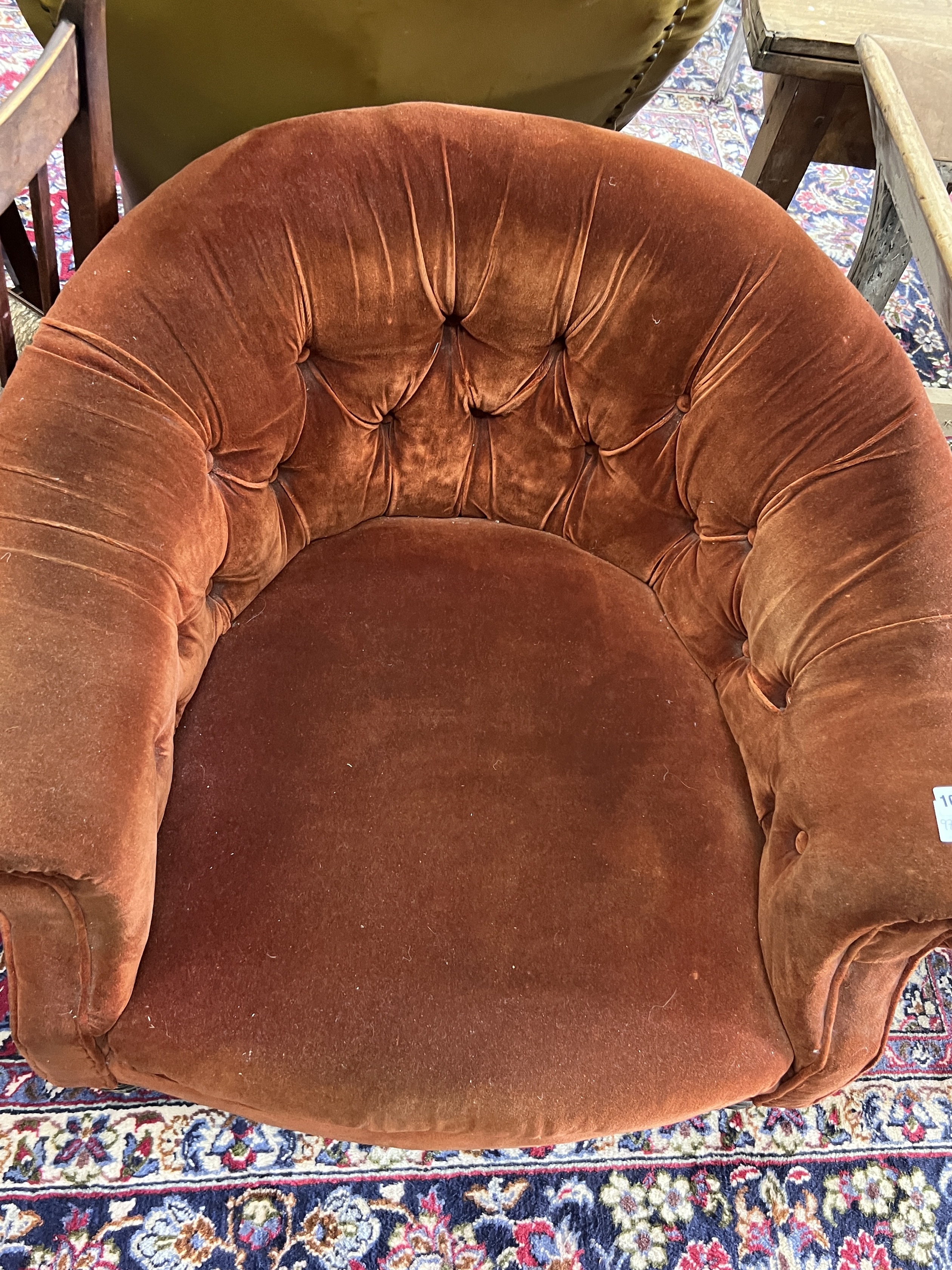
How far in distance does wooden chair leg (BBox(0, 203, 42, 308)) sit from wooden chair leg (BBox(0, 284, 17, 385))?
1.03 feet

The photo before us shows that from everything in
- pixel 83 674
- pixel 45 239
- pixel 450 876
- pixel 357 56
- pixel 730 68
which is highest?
pixel 357 56

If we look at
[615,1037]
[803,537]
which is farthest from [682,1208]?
[803,537]

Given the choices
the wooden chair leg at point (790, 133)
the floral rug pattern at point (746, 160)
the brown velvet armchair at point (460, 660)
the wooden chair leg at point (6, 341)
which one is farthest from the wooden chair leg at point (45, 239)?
the floral rug pattern at point (746, 160)

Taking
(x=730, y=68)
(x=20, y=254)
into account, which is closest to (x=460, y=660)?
(x=20, y=254)

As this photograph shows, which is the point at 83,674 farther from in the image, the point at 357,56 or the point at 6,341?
the point at 357,56

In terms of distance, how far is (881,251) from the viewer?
135 cm

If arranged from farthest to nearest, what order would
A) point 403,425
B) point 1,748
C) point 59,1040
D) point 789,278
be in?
point 403,425 < point 789,278 < point 59,1040 < point 1,748

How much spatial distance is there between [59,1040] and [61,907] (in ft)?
0.50

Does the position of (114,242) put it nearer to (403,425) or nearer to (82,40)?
(82,40)

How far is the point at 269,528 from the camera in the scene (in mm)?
941

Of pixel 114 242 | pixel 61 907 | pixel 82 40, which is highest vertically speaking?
pixel 82 40

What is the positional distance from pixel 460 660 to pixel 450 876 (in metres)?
0.22

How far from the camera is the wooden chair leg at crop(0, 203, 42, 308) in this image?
1.15m

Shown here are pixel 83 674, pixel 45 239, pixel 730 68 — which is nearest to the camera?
pixel 83 674
